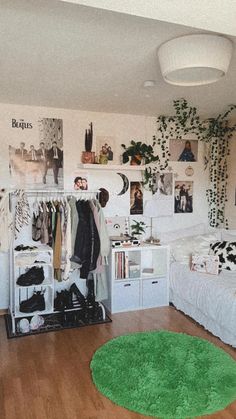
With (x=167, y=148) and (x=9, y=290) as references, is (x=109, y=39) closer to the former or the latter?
(x=167, y=148)

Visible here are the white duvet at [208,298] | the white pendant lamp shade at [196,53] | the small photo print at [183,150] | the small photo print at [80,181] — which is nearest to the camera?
the white pendant lamp shade at [196,53]

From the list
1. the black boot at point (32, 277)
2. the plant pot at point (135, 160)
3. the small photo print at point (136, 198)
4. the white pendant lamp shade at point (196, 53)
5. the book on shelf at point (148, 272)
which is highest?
the white pendant lamp shade at point (196, 53)

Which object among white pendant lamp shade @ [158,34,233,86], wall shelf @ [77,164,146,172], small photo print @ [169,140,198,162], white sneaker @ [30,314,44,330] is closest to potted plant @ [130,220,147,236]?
wall shelf @ [77,164,146,172]

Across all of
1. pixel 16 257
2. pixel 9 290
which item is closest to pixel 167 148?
pixel 16 257

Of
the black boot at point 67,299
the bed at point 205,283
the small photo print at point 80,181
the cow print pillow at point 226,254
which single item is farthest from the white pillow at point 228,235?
the black boot at point 67,299

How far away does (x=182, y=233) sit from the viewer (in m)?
4.47

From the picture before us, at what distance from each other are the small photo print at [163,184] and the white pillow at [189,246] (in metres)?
0.67

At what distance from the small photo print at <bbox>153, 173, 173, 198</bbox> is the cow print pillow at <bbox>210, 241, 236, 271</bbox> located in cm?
100

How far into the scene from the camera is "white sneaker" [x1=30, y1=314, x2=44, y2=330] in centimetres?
335

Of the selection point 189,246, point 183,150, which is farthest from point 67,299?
point 183,150

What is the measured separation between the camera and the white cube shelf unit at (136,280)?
384 cm

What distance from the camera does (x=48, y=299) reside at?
11.8 feet

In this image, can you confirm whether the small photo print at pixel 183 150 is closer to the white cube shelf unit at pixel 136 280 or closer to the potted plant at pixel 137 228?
the potted plant at pixel 137 228

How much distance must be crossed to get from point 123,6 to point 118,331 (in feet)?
9.61
